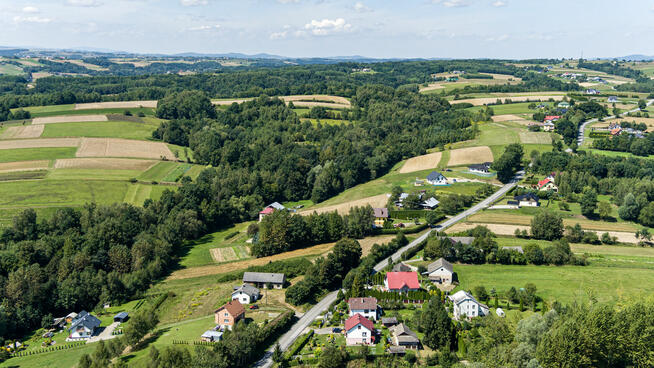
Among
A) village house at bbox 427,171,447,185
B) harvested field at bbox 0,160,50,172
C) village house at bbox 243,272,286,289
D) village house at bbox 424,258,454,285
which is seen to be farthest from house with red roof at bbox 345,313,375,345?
harvested field at bbox 0,160,50,172

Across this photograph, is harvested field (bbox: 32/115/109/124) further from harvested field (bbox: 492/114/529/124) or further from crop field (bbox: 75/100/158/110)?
harvested field (bbox: 492/114/529/124)

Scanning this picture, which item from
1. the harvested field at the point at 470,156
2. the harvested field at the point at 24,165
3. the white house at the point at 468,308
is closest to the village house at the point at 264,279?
the white house at the point at 468,308

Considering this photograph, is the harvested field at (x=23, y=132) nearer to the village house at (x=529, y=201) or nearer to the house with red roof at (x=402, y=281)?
the house with red roof at (x=402, y=281)

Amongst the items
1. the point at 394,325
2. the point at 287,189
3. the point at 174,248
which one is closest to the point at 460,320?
the point at 394,325

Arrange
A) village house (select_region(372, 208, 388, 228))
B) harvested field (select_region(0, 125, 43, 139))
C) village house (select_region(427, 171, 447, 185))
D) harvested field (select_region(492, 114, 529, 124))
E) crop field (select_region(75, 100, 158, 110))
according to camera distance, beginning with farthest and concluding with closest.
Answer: crop field (select_region(75, 100, 158, 110)) → harvested field (select_region(492, 114, 529, 124)) → harvested field (select_region(0, 125, 43, 139)) → village house (select_region(427, 171, 447, 185)) → village house (select_region(372, 208, 388, 228))

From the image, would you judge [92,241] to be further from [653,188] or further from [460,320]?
[653,188]
